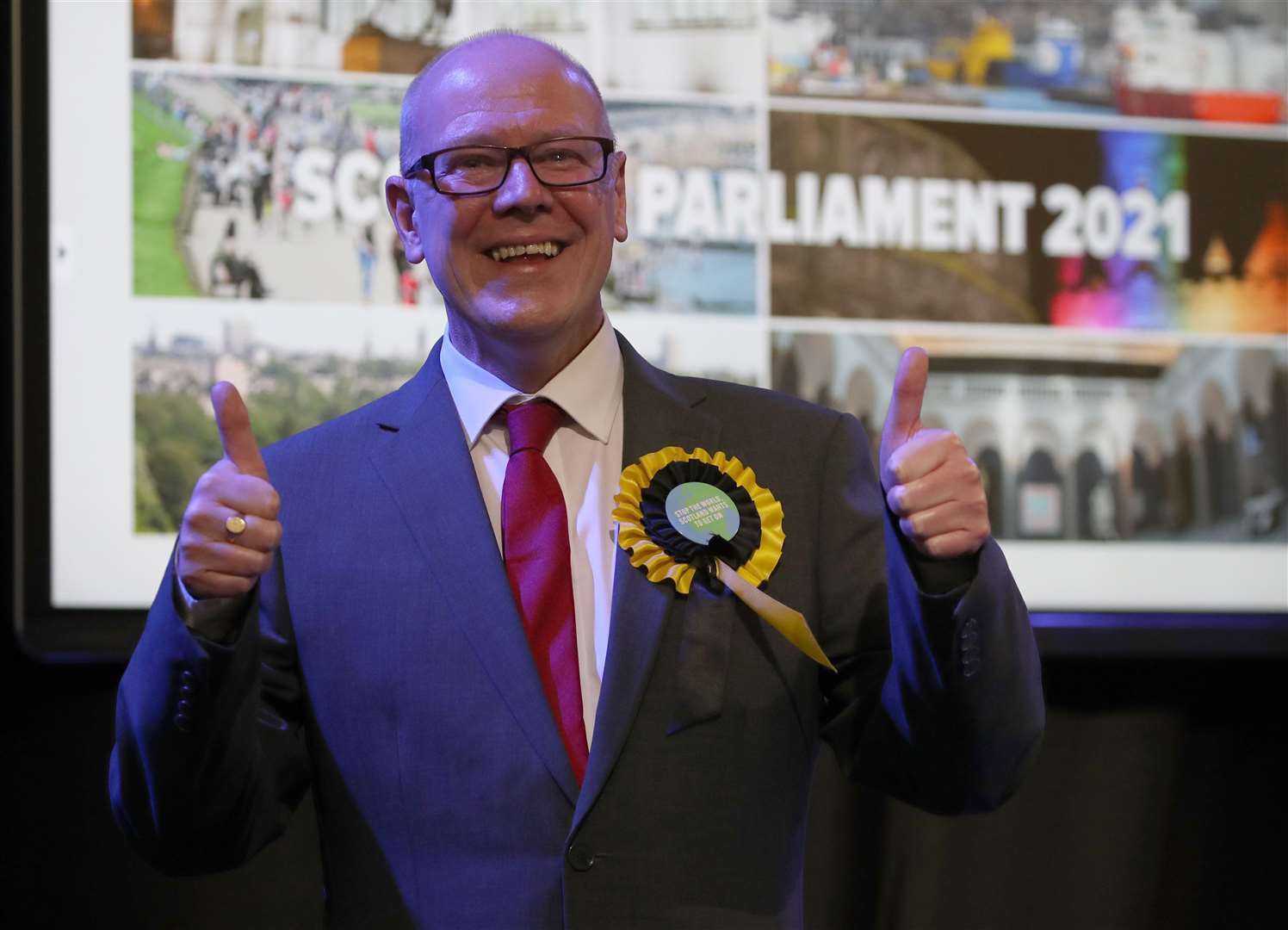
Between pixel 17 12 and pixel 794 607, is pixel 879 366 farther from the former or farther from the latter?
pixel 17 12

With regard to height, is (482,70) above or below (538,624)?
above

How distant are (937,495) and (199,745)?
78cm

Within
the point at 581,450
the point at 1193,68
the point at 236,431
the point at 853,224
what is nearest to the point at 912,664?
the point at 581,450

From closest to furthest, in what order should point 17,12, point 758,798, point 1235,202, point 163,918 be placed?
point 758,798
point 17,12
point 163,918
point 1235,202

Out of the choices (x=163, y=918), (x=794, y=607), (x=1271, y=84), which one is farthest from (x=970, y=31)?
(x=163, y=918)

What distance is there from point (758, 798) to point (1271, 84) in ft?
6.36

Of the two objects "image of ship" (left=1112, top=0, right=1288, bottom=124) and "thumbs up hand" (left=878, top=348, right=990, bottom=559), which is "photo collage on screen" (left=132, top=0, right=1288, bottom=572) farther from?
"thumbs up hand" (left=878, top=348, right=990, bottom=559)

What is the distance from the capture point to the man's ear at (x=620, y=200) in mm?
1819

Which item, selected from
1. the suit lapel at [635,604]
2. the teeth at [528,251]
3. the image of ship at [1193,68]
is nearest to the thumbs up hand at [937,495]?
the suit lapel at [635,604]

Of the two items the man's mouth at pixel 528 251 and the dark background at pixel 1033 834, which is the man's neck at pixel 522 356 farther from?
the dark background at pixel 1033 834

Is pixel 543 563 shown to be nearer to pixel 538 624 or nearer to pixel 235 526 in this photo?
pixel 538 624

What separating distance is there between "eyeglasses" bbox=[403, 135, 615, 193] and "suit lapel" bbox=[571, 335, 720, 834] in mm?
257

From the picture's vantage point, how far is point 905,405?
4.65 feet

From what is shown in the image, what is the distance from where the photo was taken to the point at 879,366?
103 inches
